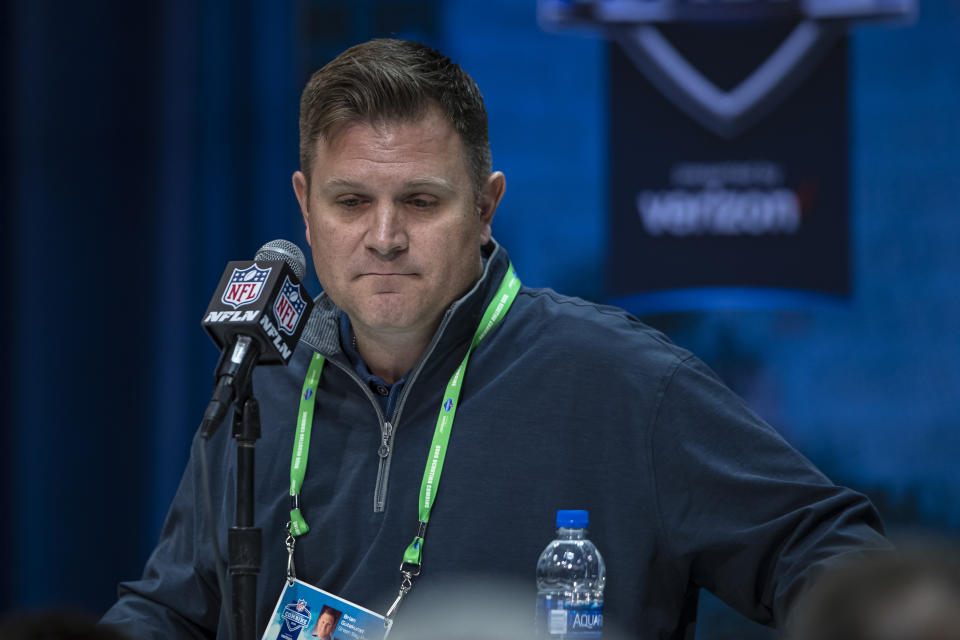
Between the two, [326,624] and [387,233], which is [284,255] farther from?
[326,624]

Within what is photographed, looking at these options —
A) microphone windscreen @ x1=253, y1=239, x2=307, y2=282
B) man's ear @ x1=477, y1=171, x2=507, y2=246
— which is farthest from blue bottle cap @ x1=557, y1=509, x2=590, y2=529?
man's ear @ x1=477, y1=171, x2=507, y2=246

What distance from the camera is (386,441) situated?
6.21 ft

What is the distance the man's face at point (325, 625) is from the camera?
5.65 feet

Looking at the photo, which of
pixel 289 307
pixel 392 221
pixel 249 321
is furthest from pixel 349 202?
pixel 249 321

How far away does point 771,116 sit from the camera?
3.76 meters

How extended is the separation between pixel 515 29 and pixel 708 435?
2344 millimetres

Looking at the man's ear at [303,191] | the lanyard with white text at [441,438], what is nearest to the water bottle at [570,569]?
the lanyard with white text at [441,438]

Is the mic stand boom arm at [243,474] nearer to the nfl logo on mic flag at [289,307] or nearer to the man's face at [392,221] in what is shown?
the nfl logo on mic flag at [289,307]

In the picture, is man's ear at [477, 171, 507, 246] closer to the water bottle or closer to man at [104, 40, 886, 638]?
man at [104, 40, 886, 638]

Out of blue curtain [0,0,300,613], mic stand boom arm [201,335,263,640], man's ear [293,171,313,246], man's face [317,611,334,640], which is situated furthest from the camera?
blue curtain [0,0,300,613]

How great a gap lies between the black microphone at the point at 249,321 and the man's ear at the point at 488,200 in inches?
20.1

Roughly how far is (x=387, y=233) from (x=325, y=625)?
62 centimetres

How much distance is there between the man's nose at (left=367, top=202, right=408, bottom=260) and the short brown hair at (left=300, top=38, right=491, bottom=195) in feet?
0.49

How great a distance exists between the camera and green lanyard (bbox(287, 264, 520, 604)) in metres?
1.79
